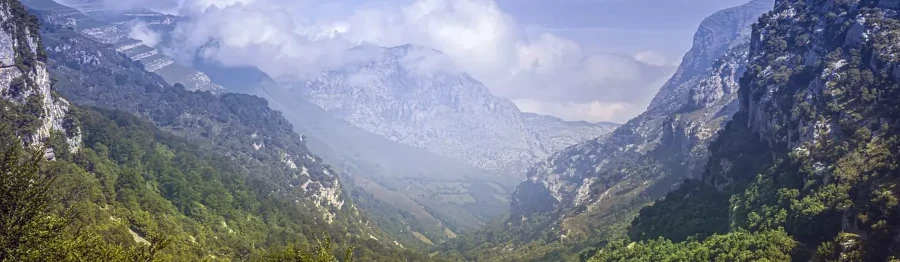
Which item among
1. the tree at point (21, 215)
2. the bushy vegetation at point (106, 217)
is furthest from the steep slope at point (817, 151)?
the tree at point (21, 215)

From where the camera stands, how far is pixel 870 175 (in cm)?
9331

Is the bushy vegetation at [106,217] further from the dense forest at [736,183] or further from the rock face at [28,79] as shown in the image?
the rock face at [28,79]

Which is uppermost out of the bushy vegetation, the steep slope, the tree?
the steep slope

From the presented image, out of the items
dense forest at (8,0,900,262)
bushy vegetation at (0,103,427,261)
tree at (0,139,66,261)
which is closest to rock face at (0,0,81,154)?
dense forest at (8,0,900,262)

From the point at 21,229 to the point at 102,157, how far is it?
167496 mm

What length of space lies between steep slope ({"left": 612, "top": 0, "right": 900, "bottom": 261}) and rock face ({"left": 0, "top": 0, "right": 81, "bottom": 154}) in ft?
547

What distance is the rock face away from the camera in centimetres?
15188

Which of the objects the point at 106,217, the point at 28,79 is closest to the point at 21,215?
the point at 106,217

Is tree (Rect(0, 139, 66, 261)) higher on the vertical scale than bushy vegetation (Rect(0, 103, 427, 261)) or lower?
higher

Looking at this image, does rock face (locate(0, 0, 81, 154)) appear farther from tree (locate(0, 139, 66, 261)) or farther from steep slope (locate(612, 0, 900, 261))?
steep slope (locate(612, 0, 900, 261))

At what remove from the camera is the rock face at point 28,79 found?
152m

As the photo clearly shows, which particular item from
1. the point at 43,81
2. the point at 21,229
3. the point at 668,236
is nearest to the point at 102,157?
the point at 43,81

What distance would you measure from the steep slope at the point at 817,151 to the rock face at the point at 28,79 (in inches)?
6570

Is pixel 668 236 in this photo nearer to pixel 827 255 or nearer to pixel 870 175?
pixel 870 175
